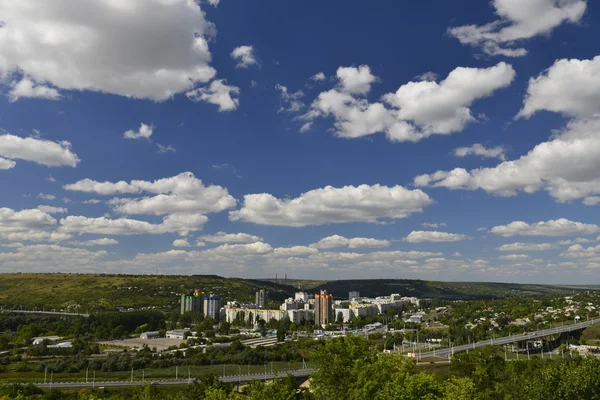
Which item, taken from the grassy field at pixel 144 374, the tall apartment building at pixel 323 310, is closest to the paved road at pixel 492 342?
the grassy field at pixel 144 374

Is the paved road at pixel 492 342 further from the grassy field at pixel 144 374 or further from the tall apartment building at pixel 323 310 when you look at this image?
the tall apartment building at pixel 323 310

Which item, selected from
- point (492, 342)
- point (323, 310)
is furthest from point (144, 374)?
point (323, 310)

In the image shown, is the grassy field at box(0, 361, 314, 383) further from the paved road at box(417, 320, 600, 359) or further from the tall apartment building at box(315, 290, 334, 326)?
the tall apartment building at box(315, 290, 334, 326)

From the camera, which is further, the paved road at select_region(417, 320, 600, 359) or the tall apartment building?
the tall apartment building

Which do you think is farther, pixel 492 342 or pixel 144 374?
pixel 492 342

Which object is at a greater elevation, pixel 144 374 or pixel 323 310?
pixel 323 310

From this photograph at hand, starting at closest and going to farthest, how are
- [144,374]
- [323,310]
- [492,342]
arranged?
[144,374] < [492,342] < [323,310]

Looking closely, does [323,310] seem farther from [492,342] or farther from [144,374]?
[144,374]

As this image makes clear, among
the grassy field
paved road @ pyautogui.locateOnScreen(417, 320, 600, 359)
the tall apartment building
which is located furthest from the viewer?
the tall apartment building

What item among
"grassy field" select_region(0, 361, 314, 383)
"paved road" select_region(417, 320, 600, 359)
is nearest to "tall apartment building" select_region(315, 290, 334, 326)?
"paved road" select_region(417, 320, 600, 359)
